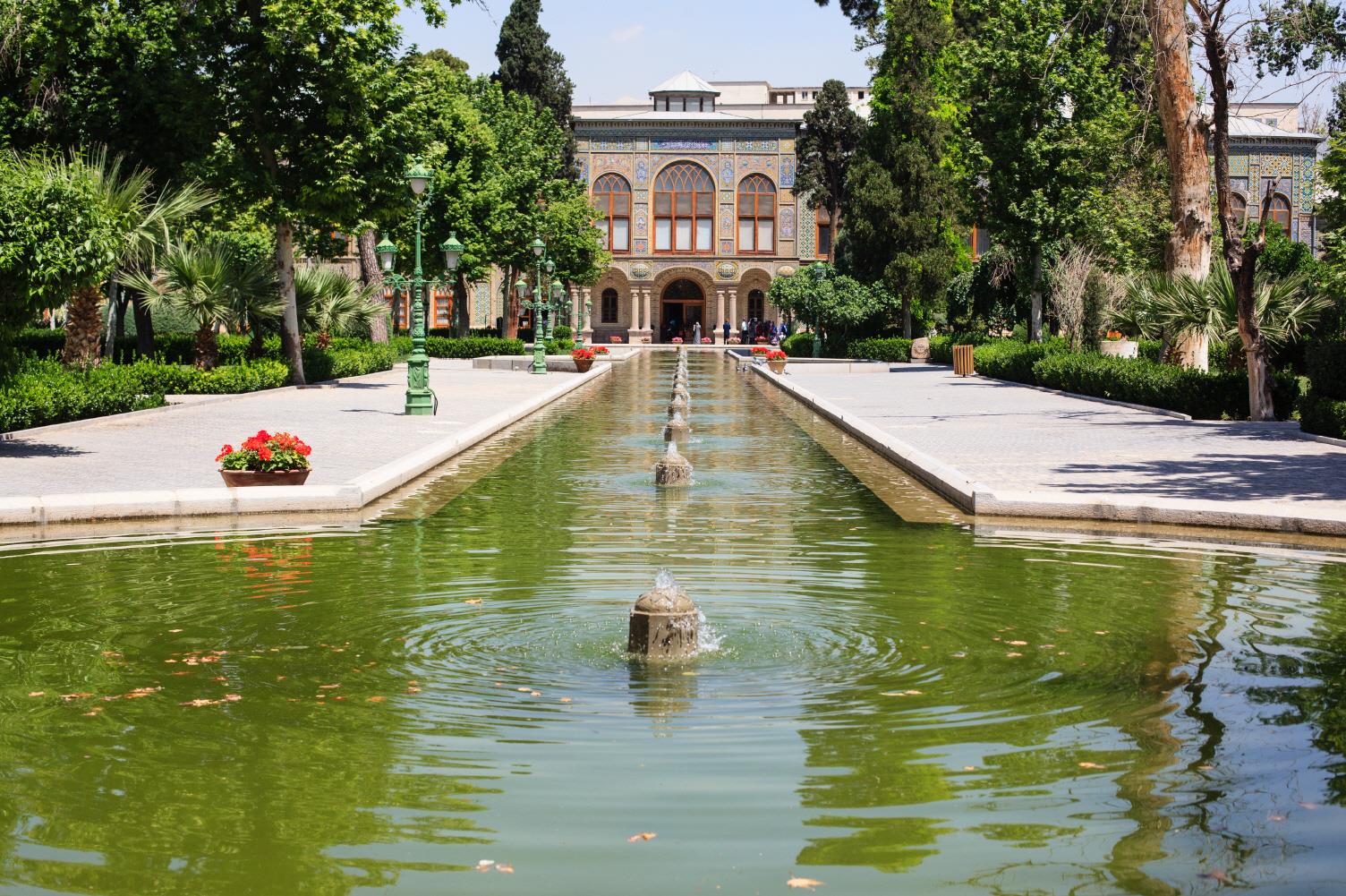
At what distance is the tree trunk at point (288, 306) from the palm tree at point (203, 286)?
144 cm

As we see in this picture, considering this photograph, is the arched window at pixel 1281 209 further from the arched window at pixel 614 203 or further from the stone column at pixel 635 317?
the arched window at pixel 614 203

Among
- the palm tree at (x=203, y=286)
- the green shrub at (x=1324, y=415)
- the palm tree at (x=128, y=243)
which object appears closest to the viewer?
the green shrub at (x=1324, y=415)

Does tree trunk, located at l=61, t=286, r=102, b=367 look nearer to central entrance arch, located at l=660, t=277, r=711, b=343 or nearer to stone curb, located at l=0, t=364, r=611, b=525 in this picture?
stone curb, located at l=0, t=364, r=611, b=525

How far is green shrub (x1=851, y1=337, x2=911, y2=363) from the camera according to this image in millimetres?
51594

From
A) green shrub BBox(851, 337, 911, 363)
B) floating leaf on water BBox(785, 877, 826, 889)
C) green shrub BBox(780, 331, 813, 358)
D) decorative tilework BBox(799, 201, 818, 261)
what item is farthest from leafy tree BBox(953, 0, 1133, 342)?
decorative tilework BBox(799, 201, 818, 261)

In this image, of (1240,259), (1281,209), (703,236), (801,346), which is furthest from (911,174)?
(1281,209)

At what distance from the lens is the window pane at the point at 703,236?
8031cm

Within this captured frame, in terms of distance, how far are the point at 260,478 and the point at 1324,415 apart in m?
13.1

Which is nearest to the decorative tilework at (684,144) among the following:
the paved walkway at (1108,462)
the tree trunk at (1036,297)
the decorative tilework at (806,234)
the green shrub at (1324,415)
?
the decorative tilework at (806,234)

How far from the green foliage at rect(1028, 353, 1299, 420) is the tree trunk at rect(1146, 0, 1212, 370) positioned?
1.20 metres

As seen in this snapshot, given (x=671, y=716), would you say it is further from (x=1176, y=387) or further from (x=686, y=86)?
(x=686, y=86)

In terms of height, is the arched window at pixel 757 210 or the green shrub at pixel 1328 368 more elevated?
the arched window at pixel 757 210

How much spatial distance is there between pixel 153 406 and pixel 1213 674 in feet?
65.2

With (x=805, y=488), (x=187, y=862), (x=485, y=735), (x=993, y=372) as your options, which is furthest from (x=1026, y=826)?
(x=993, y=372)
